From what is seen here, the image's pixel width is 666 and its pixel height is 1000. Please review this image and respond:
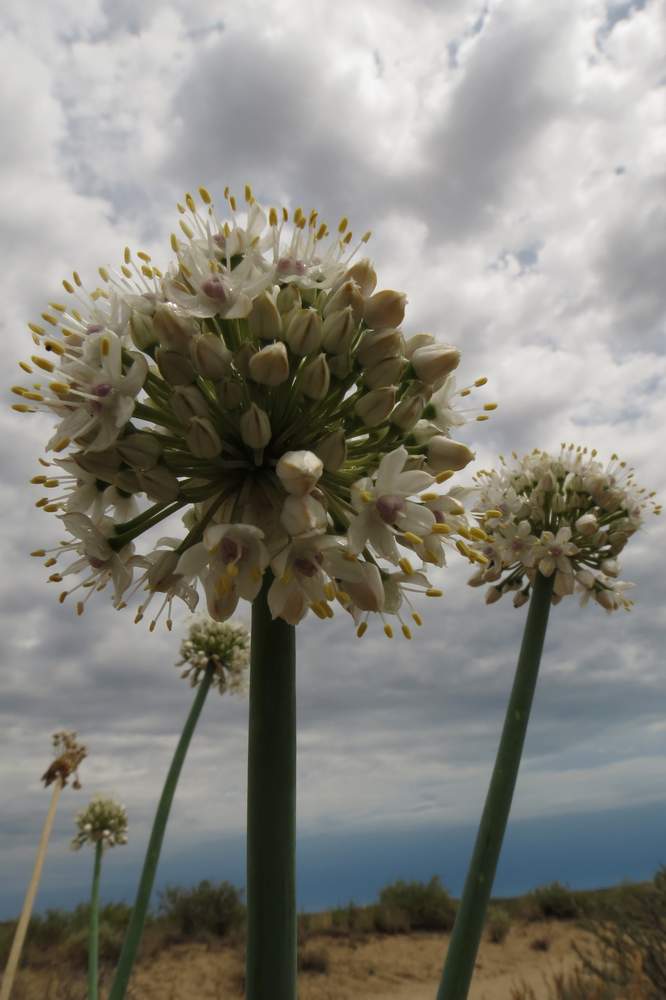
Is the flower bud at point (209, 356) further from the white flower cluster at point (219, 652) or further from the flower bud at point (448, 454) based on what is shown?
the white flower cluster at point (219, 652)

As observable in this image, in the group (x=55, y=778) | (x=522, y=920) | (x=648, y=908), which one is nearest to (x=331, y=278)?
(x=55, y=778)

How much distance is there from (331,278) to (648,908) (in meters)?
12.1

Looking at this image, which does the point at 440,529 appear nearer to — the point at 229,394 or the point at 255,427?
the point at 255,427

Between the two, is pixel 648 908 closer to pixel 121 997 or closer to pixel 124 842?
pixel 124 842

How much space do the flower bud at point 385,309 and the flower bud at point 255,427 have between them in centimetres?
51

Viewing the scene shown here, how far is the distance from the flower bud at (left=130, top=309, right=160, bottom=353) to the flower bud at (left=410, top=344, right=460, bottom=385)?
854 mm

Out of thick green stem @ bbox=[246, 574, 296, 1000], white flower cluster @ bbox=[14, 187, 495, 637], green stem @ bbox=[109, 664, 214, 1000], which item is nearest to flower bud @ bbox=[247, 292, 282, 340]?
white flower cluster @ bbox=[14, 187, 495, 637]

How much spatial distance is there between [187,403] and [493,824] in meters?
2.92

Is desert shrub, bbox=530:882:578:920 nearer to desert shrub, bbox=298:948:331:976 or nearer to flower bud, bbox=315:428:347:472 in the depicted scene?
desert shrub, bbox=298:948:331:976

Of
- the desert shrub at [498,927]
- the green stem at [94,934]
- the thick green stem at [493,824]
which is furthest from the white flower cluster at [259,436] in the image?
the desert shrub at [498,927]

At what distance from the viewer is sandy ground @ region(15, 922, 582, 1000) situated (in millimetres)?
14148

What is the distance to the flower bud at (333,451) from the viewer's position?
2213 mm

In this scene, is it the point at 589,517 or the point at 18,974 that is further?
the point at 18,974

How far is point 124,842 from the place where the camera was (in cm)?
899
